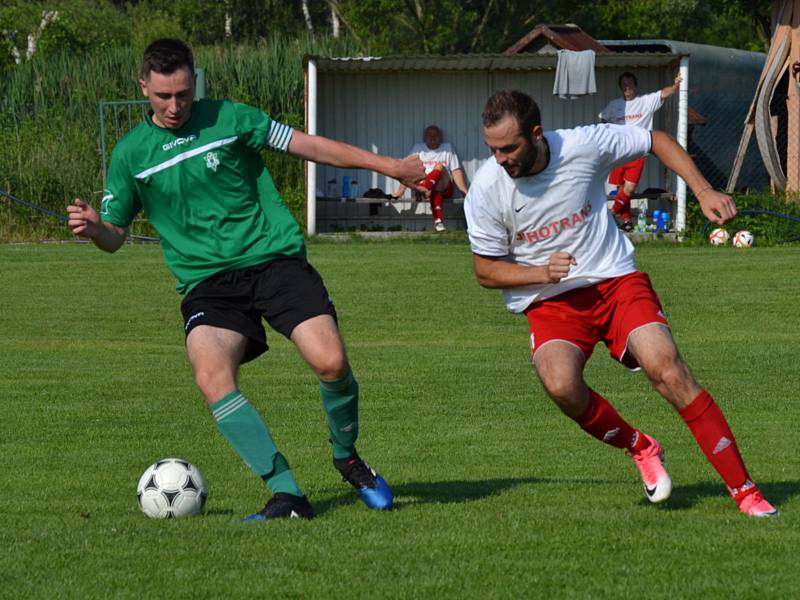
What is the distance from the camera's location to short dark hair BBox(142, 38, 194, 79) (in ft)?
21.5

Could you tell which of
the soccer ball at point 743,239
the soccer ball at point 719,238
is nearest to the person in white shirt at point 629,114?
the soccer ball at point 719,238

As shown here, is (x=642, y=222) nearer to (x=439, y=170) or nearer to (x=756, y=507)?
(x=439, y=170)

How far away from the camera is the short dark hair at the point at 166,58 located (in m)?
6.54

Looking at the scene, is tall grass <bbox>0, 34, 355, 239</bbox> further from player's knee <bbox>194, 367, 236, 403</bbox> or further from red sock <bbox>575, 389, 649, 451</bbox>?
player's knee <bbox>194, 367, 236, 403</bbox>

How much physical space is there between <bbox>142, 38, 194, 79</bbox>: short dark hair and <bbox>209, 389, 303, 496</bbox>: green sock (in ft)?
5.03

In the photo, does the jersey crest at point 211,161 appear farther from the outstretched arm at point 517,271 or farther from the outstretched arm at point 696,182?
the outstretched arm at point 696,182

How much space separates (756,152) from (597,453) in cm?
2198

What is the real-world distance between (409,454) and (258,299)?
2552mm

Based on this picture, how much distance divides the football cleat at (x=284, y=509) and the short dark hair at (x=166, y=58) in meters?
2.03

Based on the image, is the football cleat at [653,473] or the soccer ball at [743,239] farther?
the soccer ball at [743,239]

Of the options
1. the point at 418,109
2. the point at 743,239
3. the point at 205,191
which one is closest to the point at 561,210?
the point at 205,191

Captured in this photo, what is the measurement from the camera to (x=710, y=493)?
7258mm

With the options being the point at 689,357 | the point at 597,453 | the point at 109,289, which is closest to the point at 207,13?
the point at 109,289

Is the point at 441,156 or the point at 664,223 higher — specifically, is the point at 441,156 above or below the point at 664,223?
above
